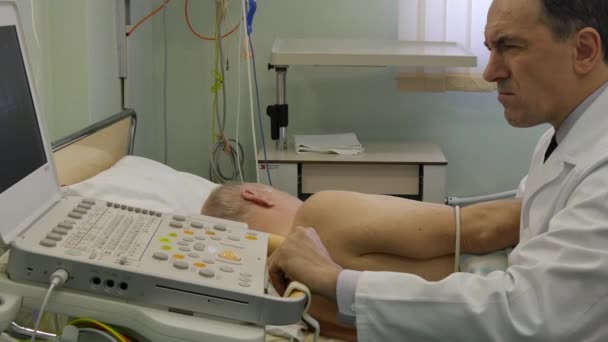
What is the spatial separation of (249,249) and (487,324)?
41 cm

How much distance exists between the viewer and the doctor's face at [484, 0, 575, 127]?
1343 millimetres

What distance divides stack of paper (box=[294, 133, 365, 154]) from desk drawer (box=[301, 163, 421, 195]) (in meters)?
0.13

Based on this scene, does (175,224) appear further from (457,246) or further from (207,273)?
(457,246)

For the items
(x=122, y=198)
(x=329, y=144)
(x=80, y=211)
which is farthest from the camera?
(x=329, y=144)

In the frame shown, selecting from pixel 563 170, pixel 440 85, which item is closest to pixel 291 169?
pixel 440 85

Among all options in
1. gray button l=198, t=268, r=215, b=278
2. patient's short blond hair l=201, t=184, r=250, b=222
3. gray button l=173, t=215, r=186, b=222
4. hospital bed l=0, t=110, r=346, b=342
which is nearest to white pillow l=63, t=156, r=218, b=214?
hospital bed l=0, t=110, r=346, b=342

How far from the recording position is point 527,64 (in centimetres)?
137

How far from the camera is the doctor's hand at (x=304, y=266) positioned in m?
1.28

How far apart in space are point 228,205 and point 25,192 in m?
0.67

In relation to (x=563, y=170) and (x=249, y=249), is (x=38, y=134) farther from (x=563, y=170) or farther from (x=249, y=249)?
(x=563, y=170)

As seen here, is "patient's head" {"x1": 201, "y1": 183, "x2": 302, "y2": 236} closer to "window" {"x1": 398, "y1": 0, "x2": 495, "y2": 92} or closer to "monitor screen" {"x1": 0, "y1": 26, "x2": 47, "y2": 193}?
"monitor screen" {"x1": 0, "y1": 26, "x2": 47, "y2": 193}

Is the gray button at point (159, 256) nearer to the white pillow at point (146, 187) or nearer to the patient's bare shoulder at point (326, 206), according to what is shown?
the patient's bare shoulder at point (326, 206)

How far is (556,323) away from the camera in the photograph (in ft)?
3.74

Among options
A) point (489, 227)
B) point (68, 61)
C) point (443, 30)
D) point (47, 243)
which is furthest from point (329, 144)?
point (47, 243)
